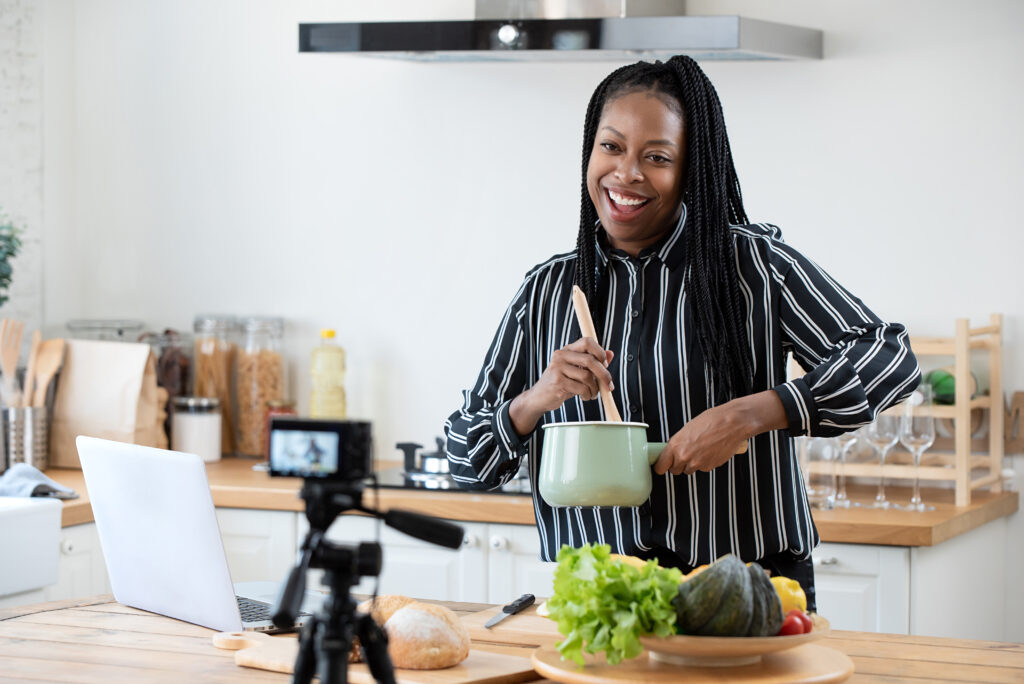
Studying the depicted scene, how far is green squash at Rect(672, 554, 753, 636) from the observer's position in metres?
1.15

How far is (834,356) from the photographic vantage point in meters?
1.57

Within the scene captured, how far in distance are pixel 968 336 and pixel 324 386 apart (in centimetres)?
160

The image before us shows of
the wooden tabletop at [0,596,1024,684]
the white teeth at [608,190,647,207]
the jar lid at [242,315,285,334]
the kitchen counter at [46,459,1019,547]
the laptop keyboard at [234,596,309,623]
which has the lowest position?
the kitchen counter at [46,459,1019,547]

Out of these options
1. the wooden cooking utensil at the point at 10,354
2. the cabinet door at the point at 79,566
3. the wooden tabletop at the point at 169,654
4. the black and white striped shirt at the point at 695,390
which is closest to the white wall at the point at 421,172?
the wooden cooking utensil at the point at 10,354

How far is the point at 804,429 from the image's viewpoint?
1532 mm

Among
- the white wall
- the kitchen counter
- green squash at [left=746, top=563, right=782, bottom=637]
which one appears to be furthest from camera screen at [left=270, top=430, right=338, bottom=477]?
the white wall

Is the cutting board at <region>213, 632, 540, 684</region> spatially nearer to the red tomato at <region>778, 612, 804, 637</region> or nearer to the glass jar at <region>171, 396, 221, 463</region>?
the red tomato at <region>778, 612, 804, 637</region>

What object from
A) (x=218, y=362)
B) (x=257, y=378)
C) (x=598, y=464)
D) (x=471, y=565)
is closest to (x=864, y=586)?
(x=471, y=565)

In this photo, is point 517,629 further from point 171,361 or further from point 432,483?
point 171,361

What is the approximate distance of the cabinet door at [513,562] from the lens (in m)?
2.67

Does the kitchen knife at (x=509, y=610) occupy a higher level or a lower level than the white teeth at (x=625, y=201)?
lower

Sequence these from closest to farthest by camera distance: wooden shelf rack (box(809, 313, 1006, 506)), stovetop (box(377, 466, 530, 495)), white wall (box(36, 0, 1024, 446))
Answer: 1. wooden shelf rack (box(809, 313, 1006, 506))
2. stovetop (box(377, 466, 530, 495))
3. white wall (box(36, 0, 1024, 446))

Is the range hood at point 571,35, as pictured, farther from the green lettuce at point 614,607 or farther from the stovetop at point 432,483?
the green lettuce at point 614,607

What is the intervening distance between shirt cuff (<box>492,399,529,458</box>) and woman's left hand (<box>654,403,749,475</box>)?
21 centimetres
